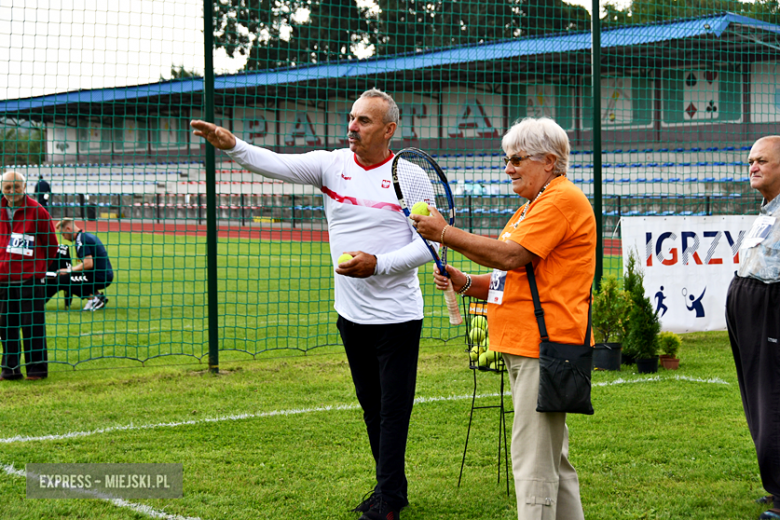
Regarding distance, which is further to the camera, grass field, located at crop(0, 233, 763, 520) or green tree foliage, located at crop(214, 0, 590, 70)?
green tree foliage, located at crop(214, 0, 590, 70)

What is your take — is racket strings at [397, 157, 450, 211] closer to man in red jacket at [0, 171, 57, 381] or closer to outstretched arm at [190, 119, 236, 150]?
outstretched arm at [190, 119, 236, 150]

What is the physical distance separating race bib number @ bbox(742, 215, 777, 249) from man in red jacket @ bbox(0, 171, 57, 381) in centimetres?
640

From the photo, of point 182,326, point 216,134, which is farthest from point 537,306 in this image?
point 182,326

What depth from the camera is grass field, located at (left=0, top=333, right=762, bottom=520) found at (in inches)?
166

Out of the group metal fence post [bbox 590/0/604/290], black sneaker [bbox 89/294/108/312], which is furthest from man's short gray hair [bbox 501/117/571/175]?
black sneaker [bbox 89/294/108/312]

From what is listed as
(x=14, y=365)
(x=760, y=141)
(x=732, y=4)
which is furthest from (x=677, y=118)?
(x=14, y=365)

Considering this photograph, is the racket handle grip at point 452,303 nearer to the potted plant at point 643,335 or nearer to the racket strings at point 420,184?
the racket strings at point 420,184

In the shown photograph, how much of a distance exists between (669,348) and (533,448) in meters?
5.20

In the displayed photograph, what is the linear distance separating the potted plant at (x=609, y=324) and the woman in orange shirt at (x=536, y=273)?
4.65m

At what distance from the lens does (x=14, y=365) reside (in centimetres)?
765

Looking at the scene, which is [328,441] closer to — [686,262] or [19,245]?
[19,245]

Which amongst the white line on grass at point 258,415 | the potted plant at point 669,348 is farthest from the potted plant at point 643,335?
the white line on grass at point 258,415

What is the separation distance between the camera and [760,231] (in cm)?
411

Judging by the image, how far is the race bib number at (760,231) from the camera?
4.07 metres
